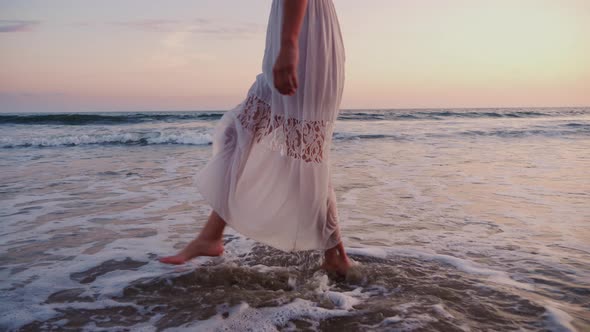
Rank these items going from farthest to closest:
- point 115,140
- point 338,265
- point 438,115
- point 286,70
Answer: point 438,115 < point 115,140 < point 338,265 < point 286,70

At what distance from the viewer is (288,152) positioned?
1836 millimetres

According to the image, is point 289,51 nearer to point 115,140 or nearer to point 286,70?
point 286,70

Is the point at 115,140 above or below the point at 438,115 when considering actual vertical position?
below

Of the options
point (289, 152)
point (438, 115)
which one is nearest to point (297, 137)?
point (289, 152)

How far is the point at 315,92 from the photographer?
1794 millimetres

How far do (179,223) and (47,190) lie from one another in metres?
2.03

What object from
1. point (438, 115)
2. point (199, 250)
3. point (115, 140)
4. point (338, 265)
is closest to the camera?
point (338, 265)

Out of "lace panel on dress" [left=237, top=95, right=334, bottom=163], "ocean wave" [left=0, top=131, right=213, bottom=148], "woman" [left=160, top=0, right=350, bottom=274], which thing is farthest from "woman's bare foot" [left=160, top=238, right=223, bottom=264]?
"ocean wave" [left=0, top=131, right=213, bottom=148]

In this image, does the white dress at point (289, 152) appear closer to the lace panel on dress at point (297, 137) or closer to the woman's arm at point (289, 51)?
the lace panel on dress at point (297, 137)

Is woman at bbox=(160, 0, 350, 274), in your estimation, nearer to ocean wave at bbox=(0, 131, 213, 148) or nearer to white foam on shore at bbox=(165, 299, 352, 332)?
white foam on shore at bbox=(165, 299, 352, 332)

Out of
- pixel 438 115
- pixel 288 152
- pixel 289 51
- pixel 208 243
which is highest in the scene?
pixel 289 51

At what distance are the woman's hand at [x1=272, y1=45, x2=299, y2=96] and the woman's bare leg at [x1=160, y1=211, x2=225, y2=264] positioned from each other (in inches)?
34.3

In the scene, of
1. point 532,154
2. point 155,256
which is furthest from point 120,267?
point 532,154

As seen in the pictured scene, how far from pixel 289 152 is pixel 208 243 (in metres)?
0.71
